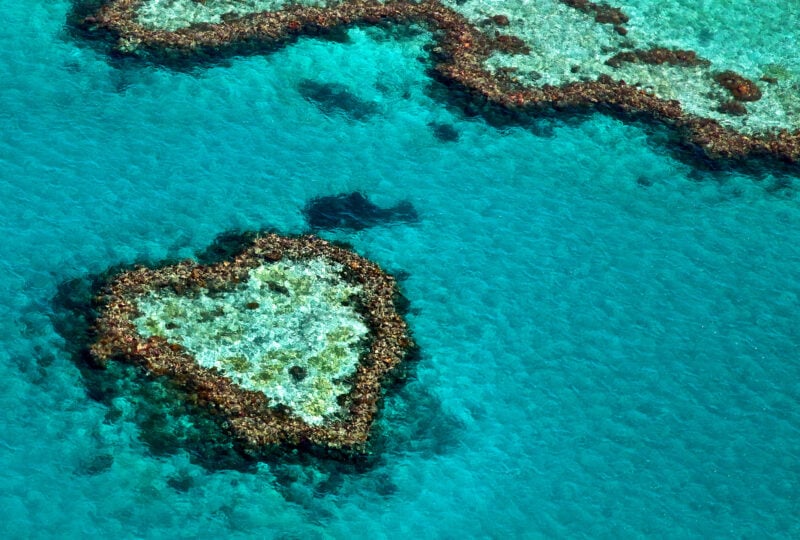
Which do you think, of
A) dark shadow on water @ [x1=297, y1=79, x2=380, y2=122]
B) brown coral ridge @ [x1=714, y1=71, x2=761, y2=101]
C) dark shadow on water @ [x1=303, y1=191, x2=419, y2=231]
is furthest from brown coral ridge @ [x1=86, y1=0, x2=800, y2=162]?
dark shadow on water @ [x1=303, y1=191, x2=419, y2=231]

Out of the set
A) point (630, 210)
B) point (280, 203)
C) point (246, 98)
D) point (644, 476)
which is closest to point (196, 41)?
point (246, 98)

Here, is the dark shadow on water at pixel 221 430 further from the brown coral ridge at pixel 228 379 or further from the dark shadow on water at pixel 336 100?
the dark shadow on water at pixel 336 100

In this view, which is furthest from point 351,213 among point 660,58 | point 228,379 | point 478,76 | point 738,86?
point 738,86

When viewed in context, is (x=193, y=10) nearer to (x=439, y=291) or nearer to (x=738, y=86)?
(x=439, y=291)

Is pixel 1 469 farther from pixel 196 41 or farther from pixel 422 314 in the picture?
pixel 196 41

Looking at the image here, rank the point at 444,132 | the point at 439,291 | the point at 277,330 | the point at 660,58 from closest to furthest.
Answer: the point at 277,330
the point at 439,291
the point at 444,132
the point at 660,58

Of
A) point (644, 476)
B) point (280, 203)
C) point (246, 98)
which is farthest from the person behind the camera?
point (246, 98)

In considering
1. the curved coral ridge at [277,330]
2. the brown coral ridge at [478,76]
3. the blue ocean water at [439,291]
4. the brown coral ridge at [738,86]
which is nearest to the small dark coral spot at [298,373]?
the curved coral ridge at [277,330]
